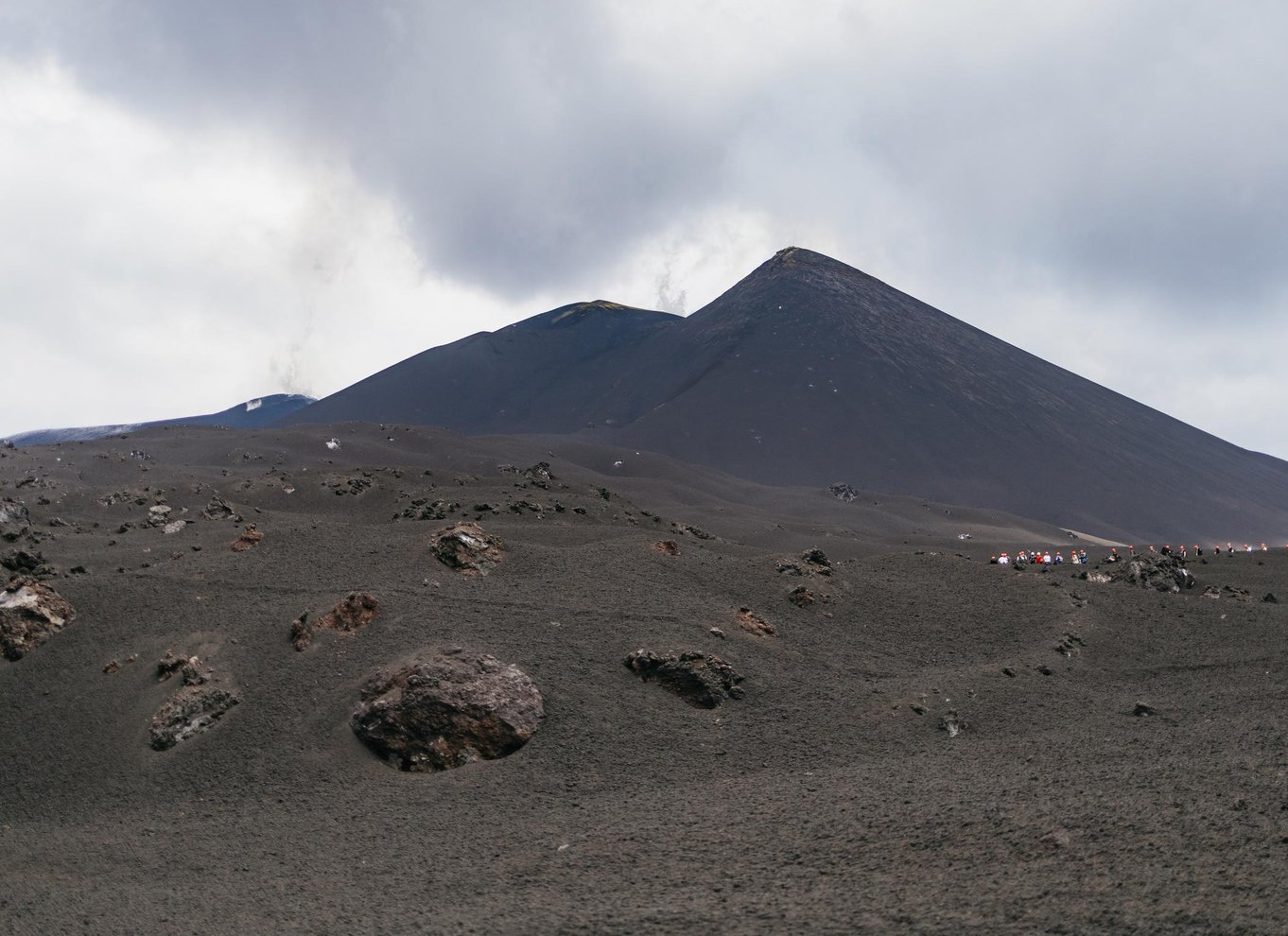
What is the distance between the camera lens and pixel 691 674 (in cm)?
1460

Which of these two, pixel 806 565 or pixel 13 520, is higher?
pixel 13 520

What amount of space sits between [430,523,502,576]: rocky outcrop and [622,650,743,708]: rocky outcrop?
5157 millimetres

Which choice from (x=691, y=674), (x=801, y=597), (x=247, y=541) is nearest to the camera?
(x=691, y=674)

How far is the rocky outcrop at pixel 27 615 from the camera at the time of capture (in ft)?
52.9

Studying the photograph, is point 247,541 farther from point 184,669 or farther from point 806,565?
point 806,565

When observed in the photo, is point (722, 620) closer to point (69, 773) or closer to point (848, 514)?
point (69, 773)

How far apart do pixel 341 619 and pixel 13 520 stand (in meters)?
16.3

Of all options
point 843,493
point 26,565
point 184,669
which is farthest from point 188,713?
point 843,493

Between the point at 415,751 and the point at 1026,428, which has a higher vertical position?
the point at 1026,428

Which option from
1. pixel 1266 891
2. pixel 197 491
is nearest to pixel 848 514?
pixel 197 491

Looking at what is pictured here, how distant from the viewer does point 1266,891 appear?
279 inches

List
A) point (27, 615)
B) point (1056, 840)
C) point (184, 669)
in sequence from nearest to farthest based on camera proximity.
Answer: point (1056, 840) → point (184, 669) → point (27, 615)

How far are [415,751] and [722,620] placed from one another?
6664 millimetres

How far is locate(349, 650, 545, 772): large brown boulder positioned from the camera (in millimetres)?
12930
